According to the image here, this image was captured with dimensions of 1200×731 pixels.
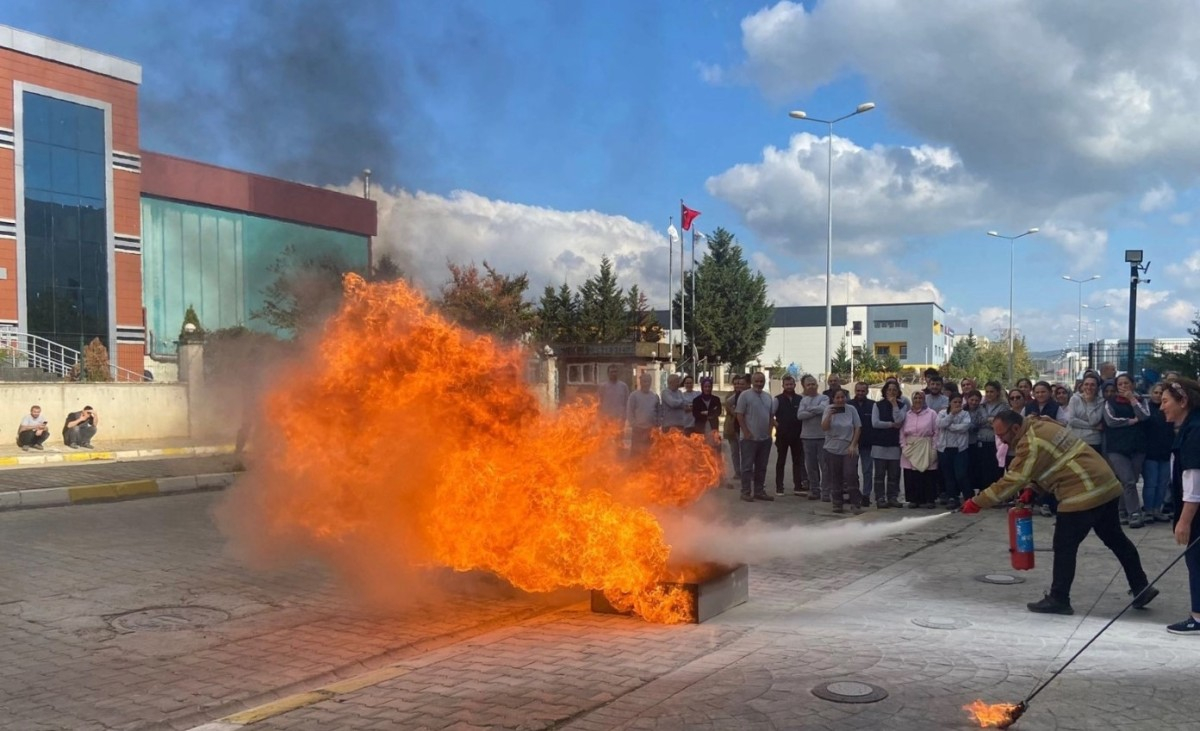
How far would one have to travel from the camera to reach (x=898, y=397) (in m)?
12.9

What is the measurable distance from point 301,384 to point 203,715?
3021 millimetres

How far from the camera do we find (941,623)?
6.27m

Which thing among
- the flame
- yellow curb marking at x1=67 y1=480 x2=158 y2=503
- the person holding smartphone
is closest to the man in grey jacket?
the flame

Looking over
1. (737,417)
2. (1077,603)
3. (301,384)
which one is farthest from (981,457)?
(301,384)

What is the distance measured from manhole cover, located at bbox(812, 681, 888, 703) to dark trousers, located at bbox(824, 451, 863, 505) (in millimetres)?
7372

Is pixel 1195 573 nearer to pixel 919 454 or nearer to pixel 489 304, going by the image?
pixel 919 454

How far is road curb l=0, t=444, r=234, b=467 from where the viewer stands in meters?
18.4

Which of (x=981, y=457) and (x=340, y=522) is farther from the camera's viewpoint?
(x=981, y=457)

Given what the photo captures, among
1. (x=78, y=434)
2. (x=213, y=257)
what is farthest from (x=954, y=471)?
(x=213, y=257)

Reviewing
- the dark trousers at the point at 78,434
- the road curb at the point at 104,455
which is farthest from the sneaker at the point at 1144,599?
the dark trousers at the point at 78,434

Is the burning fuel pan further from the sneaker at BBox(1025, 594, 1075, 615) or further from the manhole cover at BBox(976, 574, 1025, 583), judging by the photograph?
the manhole cover at BBox(976, 574, 1025, 583)

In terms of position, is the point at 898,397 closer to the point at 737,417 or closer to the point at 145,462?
the point at 737,417

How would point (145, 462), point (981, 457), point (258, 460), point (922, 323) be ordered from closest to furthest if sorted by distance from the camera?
point (258, 460) → point (981, 457) → point (145, 462) → point (922, 323)

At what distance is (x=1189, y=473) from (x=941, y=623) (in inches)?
78.8
